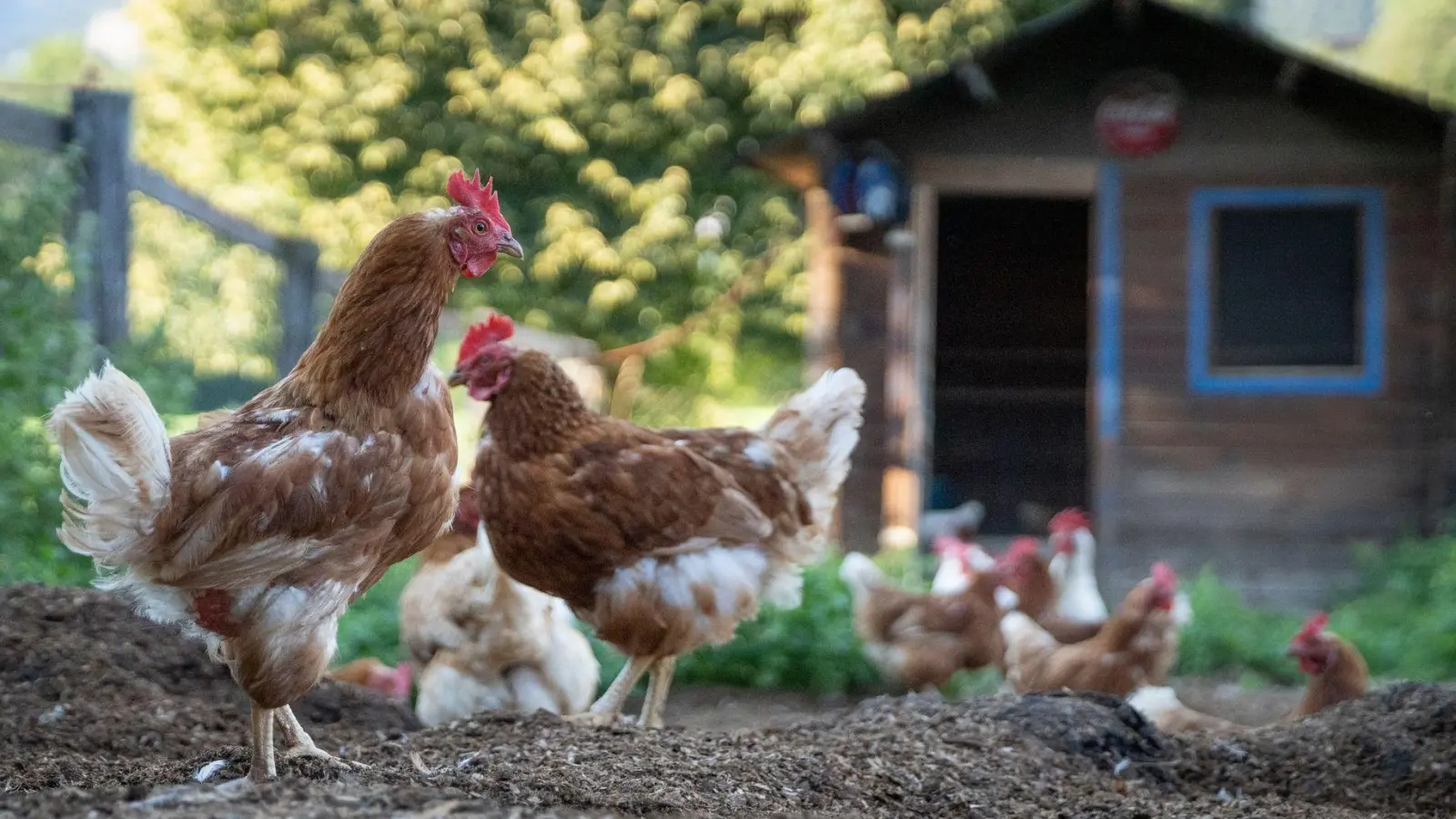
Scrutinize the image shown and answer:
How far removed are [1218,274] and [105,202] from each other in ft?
24.6

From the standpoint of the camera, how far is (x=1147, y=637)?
6223 millimetres

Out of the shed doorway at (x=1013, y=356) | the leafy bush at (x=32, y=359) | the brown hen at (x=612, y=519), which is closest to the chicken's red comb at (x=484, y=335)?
the brown hen at (x=612, y=519)

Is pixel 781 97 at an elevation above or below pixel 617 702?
above

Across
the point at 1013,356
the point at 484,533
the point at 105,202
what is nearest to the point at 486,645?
the point at 484,533

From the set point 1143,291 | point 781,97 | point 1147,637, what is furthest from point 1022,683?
point 781,97

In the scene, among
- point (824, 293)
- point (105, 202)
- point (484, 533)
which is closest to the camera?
point (484, 533)

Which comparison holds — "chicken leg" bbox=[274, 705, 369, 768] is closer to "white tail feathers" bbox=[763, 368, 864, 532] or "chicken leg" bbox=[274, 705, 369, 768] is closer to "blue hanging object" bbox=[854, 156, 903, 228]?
"white tail feathers" bbox=[763, 368, 864, 532]

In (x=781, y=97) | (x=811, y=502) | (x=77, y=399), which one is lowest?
(x=811, y=502)

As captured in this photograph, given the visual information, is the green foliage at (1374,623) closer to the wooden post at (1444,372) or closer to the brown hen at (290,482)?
the wooden post at (1444,372)

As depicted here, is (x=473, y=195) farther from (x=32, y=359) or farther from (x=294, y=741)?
(x=32, y=359)

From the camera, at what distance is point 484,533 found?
512cm

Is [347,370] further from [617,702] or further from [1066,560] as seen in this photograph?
[1066,560]

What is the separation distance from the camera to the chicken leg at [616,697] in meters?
4.67

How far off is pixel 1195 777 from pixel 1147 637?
1978mm
